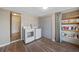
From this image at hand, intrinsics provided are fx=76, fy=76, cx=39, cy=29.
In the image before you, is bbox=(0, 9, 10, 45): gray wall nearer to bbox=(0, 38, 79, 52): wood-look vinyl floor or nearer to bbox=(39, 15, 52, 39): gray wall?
bbox=(0, 38, 79, 52): wood-look vinyl floor

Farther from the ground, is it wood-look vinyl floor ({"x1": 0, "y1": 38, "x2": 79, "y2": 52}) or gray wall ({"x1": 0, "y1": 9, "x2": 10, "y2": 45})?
gray wall ({"x1": 0, "y1": 9, "x2": 10, "y2": 45})

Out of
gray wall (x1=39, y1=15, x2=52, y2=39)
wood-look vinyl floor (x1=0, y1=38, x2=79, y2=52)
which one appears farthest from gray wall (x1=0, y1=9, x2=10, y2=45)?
gray wall (x1=39, y1=15, x2=52, y2=39)

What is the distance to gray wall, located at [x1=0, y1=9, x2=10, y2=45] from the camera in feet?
10.1

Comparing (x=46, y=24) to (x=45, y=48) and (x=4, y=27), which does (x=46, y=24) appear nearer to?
(x=45, y=48)

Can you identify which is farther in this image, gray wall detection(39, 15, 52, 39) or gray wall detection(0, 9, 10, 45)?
gray wall detection(0, 9, 10, 45)

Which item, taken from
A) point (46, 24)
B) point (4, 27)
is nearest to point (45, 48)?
point (46, 24)

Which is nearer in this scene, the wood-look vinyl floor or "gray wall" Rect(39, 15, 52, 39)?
the wood-look vinyl floor

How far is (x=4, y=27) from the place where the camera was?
10.5 feet

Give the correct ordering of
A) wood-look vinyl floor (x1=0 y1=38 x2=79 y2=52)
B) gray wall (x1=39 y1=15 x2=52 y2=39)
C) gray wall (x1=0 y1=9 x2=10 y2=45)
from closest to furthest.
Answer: wood-look vinyl floor (x1=0 y1=38 x2=79 y2=52) → gray wall (x1=39 y1=15 x2=52 y2=39) → gray wall (x1=0 y1=9 x2=10 y2=45)

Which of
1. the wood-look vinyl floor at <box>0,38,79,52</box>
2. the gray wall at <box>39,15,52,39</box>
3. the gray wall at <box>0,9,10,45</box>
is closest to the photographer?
the wood-look vinyl floor at <box>0,38,79,52</box>

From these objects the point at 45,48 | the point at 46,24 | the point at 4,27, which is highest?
the point at 46,24
